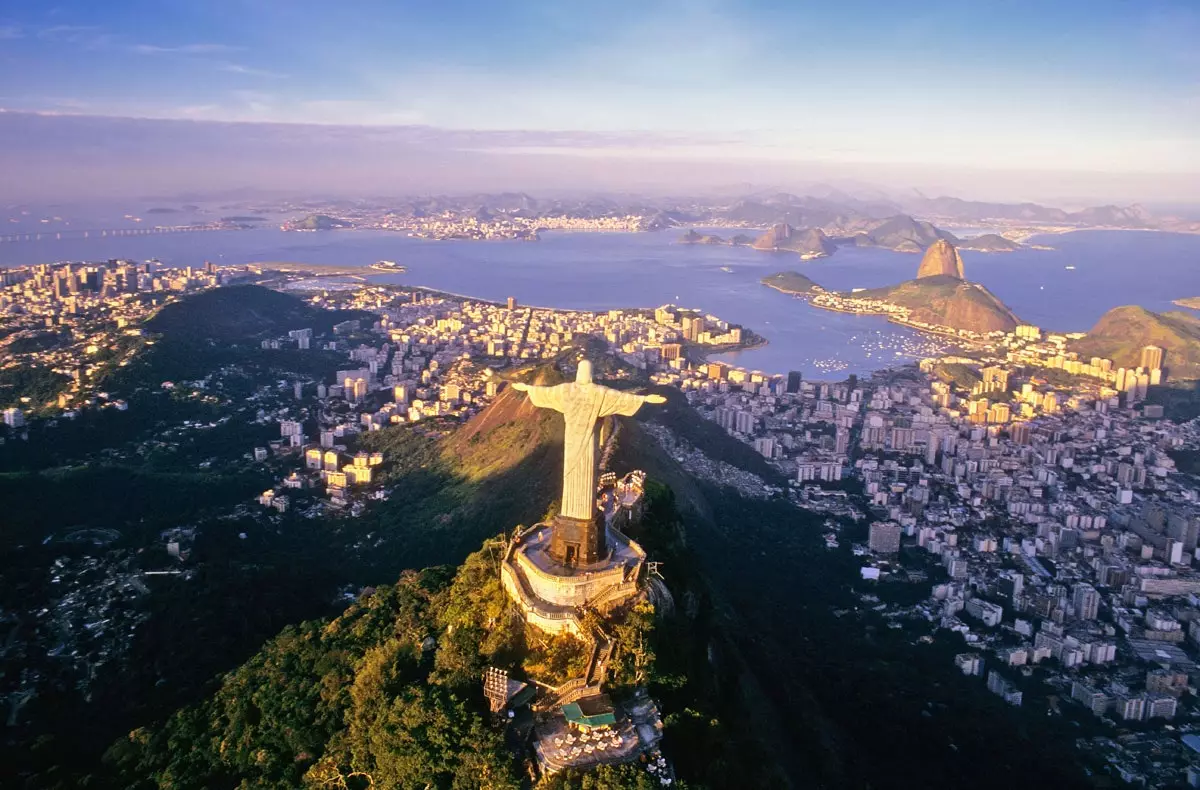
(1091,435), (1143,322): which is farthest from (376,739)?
(1143,322)

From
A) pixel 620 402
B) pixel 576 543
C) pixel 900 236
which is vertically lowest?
pixel 576 543

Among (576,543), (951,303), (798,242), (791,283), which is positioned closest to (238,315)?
(576,543)

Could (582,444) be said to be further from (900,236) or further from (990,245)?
(990,245)

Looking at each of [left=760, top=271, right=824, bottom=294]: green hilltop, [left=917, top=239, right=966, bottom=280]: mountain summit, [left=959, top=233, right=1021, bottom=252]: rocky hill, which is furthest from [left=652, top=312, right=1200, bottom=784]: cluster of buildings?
[left=959, top=233, right=1021, bottom=252]: rocky hill

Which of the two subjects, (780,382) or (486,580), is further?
(780,382)

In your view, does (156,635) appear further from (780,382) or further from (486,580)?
(780,382)

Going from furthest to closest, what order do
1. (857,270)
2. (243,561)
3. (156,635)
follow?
(857,270) → (243,561) → (156,635)

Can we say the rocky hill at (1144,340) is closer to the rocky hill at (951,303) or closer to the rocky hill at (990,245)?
the rocky hill at (951,303)

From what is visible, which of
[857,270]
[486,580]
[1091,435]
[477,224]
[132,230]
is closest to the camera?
[486,580]
